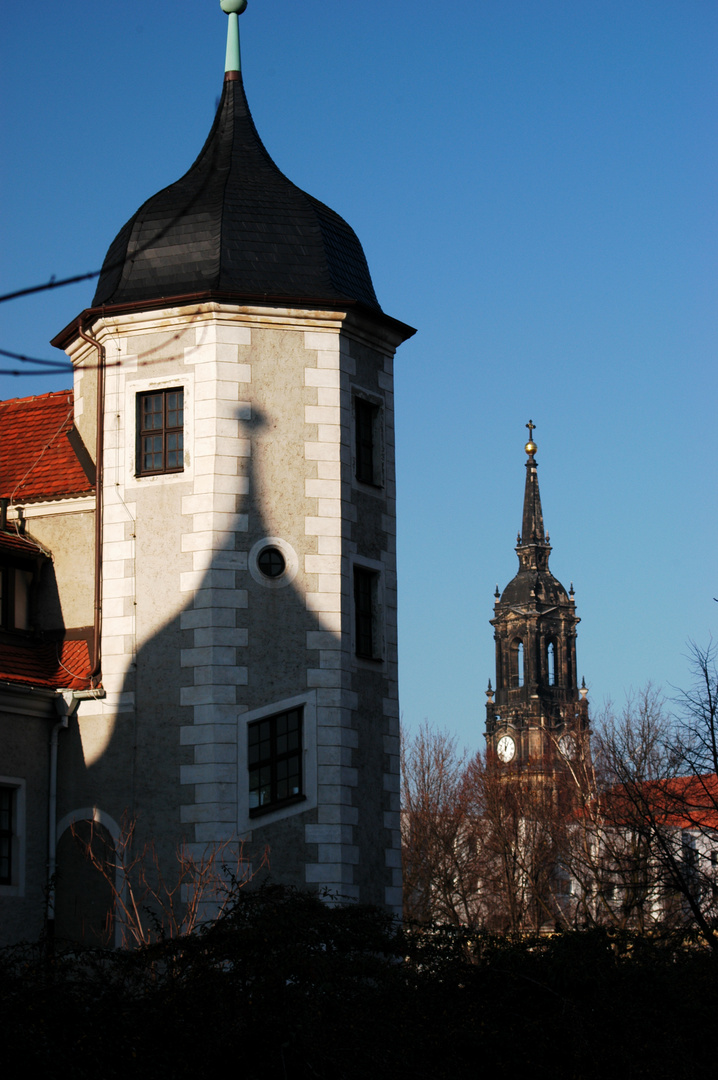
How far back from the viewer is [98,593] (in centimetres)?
2022

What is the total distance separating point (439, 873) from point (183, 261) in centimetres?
3796

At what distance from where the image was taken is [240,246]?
20.9 meters

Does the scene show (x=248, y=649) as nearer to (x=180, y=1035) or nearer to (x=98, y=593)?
(x=98, y=593)

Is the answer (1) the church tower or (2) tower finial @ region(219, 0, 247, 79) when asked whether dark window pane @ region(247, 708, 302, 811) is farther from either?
(1) the church tower

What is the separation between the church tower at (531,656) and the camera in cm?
11825

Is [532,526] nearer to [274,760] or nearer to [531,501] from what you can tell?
[531,501]

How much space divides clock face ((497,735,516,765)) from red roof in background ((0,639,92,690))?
10056 centimetres

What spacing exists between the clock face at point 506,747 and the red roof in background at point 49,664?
101m

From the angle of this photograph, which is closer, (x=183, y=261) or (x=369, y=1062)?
(x=369, y=1062)

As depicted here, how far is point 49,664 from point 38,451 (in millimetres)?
3629

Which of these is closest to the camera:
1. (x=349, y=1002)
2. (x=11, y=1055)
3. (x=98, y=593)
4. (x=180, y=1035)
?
(x=11, y=1055)

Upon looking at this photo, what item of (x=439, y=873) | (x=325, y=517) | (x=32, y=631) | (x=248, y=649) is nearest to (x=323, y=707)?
(x=248, y=649)

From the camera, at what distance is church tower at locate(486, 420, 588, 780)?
118 m

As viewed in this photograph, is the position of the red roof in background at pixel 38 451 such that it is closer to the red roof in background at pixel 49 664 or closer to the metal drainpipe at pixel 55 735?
the red roof in background at pixel 49 664
